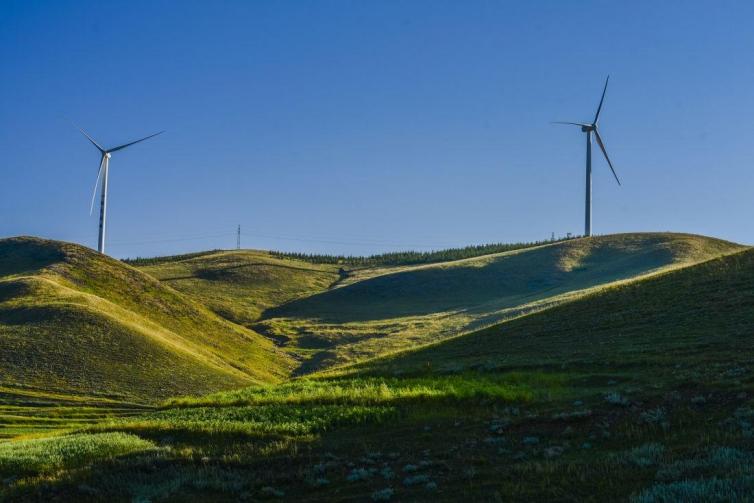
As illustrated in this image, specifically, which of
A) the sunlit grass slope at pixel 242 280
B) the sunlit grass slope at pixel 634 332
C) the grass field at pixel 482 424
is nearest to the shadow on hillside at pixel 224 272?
the sunlit grass slope at pixel 242 280

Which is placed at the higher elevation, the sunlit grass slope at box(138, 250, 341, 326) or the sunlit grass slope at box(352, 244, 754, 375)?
the sunlit grass slope at box(138, 250, 341, 326)

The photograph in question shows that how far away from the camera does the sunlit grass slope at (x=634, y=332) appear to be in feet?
120

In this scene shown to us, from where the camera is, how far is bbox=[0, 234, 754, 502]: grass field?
18.0m

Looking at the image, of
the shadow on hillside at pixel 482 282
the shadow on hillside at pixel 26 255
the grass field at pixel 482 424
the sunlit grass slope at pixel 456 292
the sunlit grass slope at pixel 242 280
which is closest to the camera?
the grass field at pixel 482 424

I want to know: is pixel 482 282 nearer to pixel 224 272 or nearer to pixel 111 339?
pixel 224 272

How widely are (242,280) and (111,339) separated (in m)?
78.4

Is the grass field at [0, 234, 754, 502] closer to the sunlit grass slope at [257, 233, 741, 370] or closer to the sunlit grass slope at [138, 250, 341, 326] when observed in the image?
the sunlit grass slope at [257, 233, 741, 370]

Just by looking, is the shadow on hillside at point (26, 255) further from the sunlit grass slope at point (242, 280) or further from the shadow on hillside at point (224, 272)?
the shadow on hillside at point (224, 272)

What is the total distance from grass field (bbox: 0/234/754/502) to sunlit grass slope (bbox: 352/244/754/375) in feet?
0.67

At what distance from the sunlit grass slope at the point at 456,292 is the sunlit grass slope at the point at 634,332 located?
1938 centimetres

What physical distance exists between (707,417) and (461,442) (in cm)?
662

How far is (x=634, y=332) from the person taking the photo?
45.1 m

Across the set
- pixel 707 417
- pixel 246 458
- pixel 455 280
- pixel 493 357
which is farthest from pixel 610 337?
pixel 455 280

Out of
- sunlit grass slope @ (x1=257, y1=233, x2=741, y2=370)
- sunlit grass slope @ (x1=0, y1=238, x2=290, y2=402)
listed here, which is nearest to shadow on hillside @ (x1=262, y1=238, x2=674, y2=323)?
sunlit grass slope @ (x1=257, y1=233, x2=741, y2=370)
